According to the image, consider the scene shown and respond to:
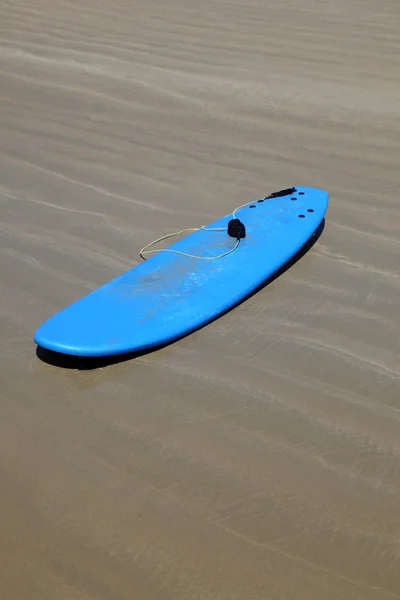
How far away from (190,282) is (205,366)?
41 centimetres

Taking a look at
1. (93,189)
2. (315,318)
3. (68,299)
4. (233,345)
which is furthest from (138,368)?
(93,189)

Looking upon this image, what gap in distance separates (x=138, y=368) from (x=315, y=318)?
23.4 inches

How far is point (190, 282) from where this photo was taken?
2311 millimetres

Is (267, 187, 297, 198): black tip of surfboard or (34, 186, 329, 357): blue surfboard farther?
(267, 187, 297, 198): black tip of surfboard

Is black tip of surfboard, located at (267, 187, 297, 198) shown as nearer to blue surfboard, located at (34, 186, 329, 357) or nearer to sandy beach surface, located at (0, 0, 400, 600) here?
blue surfboard, located at (34, 186, 329, 357)

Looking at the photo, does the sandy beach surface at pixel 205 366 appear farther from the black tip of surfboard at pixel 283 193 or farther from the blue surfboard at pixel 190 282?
the black tip of surfboard at pixel 283 193

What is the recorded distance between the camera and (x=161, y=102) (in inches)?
154

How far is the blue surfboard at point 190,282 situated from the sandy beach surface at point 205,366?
7cm

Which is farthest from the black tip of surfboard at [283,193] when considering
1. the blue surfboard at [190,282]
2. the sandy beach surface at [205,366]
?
the sandy beach surface at [205,366]

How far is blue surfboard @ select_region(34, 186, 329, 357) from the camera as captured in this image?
2023 millimetres

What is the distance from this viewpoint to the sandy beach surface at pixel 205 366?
1460mm

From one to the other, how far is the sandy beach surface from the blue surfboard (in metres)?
0.07

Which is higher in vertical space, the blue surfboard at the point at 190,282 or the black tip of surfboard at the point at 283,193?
the black tip of surfboard at the point at 283,193

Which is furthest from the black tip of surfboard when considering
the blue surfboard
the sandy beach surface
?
the sandy beach surface
